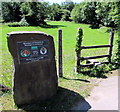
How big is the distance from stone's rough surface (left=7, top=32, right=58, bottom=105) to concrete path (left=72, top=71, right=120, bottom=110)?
1038mm

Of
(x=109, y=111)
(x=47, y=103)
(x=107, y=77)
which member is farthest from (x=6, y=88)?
(x=107, y=77)

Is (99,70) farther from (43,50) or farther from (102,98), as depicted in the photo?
(43,50)

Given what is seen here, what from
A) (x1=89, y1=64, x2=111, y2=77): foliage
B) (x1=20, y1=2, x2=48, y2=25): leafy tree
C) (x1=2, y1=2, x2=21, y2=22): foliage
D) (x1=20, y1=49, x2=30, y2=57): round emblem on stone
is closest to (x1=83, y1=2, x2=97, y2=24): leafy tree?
(x1=20, y1=2, x2=48, y2=25): leafy tree

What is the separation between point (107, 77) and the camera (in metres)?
5.27

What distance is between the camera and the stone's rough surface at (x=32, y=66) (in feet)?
10.8

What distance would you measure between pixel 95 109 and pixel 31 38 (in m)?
2.40

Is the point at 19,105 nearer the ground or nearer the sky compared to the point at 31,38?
nearer the ground

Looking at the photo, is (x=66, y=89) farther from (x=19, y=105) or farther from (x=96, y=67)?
(x=96, y=67)

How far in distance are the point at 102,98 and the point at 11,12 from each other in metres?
30.9

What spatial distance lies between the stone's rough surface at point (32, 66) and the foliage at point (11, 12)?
1127 inches

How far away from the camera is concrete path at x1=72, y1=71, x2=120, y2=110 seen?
356cm

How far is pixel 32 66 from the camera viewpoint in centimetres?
351

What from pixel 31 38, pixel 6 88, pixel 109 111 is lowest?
pixel 109 111

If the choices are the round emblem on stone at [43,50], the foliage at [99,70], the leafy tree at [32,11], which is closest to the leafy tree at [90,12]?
the leafy tree at [32,11]
